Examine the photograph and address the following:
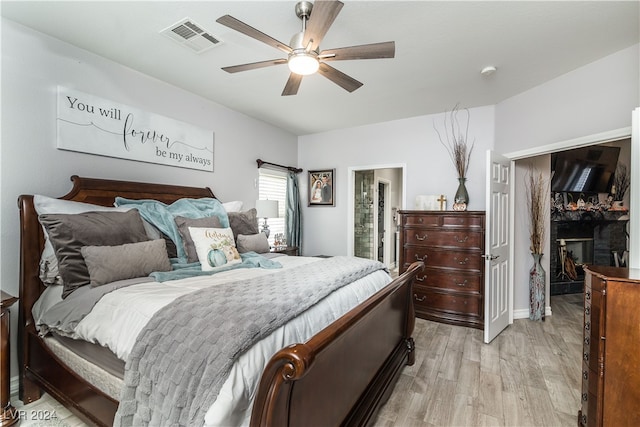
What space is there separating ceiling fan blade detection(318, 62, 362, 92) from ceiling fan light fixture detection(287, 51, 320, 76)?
114 millimetres

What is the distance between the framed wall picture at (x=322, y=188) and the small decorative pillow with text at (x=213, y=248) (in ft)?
8.19

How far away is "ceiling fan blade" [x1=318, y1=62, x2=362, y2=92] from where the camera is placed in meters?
1.95

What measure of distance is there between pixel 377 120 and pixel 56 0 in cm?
340

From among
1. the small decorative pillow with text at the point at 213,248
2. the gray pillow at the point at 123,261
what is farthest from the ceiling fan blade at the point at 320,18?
the gray pillow at the point at 123,261

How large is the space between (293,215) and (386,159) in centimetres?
166

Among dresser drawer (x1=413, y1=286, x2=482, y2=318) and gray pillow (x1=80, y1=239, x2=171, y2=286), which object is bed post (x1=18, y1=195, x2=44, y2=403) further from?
dresser drawer (x1=413, y1=286, x2=482, y2=318)

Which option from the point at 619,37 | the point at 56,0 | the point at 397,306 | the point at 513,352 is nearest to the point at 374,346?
the point at 397,306

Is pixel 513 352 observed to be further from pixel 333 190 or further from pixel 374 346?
pixel 333 190

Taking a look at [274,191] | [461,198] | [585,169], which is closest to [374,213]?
[274,191]

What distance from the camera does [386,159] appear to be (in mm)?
4230

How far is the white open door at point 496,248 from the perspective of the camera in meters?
2.90

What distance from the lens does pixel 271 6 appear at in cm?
183

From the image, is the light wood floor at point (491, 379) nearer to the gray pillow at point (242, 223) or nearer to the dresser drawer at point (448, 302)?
the dresser drawer at point (448, 302)

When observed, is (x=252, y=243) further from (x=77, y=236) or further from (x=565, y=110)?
(x=565, y=110)
